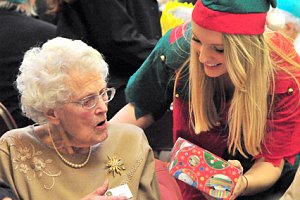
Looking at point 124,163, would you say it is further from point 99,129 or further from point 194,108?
point 194,108

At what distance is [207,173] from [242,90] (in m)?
0.33

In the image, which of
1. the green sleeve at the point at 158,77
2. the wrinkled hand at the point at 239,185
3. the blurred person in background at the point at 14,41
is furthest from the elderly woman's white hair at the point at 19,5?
the wrinkled hand at the point at 239,185

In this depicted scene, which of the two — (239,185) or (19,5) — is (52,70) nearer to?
(239,185)

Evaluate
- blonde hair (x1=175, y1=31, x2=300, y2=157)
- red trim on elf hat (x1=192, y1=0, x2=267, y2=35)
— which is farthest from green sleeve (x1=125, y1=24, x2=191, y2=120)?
red trim on elf hat (x1=192, y1=0, x2=267, y2=35)

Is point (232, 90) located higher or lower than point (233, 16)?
lower

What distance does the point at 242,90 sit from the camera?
226 cm

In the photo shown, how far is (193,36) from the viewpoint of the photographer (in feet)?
7.45

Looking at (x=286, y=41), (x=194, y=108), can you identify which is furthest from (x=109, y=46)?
(x=286, y=41)

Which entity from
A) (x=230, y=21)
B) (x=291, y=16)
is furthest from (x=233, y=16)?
(x=291, y=16)

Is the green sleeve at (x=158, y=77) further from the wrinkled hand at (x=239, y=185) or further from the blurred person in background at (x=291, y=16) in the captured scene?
the blurred person in background at (x=291, y=16)

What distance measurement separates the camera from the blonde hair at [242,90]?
2.19 meters

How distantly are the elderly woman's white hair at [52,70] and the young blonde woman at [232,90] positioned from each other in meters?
0.40

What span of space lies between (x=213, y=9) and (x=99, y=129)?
59cm

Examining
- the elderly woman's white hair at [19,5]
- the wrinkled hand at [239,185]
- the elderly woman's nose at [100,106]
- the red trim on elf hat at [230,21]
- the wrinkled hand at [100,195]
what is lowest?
the wrinkled hand at [239,185]
